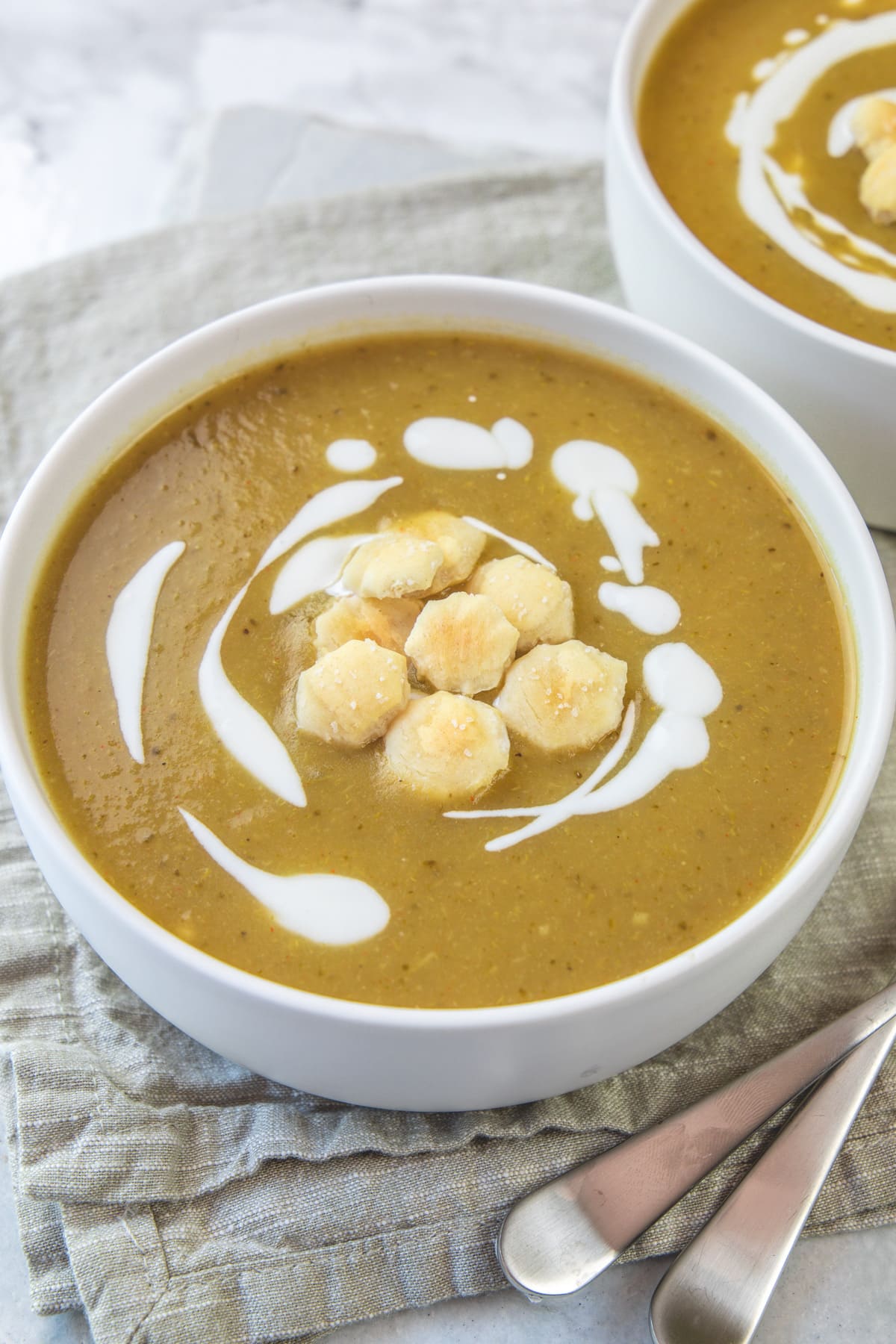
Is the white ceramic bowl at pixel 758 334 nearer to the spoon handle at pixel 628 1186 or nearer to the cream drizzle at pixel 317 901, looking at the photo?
the spoon handle at pixel 628 1186

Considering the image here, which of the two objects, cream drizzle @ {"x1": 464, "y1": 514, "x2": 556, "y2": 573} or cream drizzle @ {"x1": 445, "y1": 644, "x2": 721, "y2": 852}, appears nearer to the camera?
cream drizzle @ {"x1": 445, "y1": 644, "x2": 721, "y2": 852}

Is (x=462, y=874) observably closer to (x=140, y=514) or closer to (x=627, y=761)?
(x=627, y=761)

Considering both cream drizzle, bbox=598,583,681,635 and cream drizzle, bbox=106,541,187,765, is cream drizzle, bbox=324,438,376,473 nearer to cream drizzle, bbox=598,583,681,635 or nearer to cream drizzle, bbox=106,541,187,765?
cream drizzle, bbox=106,541,187,765

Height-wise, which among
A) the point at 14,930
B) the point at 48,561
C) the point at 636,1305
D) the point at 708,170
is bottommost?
the point at 14,930

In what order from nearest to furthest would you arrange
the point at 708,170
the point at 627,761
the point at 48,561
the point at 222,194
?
→ the point at 627,761 → the point at 48,561 → the point at 708,170 → the point at 222,194

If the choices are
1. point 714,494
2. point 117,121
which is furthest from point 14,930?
point 117,121

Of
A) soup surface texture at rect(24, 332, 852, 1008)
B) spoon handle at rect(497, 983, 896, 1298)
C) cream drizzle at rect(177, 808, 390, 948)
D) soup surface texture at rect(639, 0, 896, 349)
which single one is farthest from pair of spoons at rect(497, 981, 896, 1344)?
soup surface texture at rect(639, 0, 896, 349)

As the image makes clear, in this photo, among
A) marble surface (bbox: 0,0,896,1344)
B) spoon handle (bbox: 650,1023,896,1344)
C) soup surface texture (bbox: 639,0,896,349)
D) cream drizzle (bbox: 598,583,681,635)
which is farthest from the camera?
marble surface (bbox: 0,0,896,1344)
